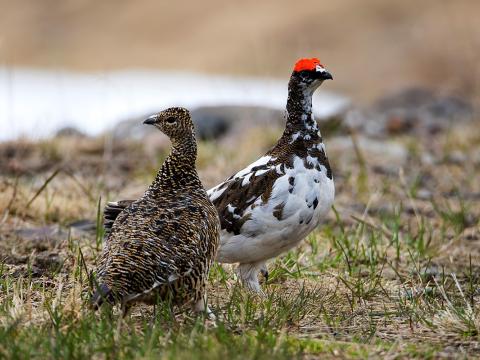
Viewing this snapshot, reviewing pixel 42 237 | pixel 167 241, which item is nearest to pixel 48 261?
pixel 42 237

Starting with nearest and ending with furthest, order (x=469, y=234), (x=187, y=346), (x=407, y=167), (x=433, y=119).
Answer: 1. (x=187, y=346)
2. (x=469, y=234)
3. (x=407, y=167)
4. (x=433, y=119)

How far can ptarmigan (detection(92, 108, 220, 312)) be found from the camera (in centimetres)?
417

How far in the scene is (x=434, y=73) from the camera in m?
23.4

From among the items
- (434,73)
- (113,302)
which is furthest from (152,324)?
(434,73)

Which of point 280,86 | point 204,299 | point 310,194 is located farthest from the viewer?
point 280,86

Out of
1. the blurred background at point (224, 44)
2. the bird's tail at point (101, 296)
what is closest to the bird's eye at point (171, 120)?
the bird's tail at point (101, 296)

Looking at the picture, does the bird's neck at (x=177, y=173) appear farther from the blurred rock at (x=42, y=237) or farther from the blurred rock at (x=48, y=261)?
the blurred rock at (x=42, y=237)

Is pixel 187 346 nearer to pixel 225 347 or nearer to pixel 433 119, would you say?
pixel 225 347

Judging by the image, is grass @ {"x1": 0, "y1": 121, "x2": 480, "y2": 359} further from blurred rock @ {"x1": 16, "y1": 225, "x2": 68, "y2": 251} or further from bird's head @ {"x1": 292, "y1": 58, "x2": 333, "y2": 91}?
bird's head @ {"x1": 292, "y1": 58, "x2": 333, "y2": 91}

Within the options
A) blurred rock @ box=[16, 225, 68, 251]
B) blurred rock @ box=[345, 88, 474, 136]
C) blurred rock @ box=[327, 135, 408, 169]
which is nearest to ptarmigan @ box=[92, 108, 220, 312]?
blurred rock @ box=[16, 225, 68, 251]

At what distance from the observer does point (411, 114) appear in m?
14.2

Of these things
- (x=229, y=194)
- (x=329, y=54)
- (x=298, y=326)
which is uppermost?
(x=329, y=54)

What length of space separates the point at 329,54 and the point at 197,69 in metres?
3.87

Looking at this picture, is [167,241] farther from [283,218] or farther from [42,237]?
[42,237]
